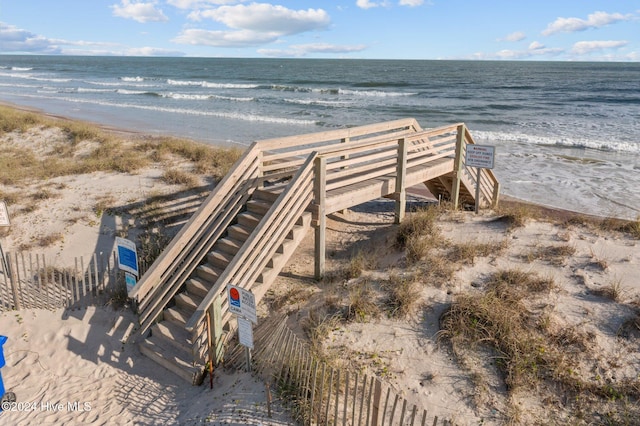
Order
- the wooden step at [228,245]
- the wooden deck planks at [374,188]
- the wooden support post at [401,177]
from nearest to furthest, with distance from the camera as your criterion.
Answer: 1. the wooden step at [228,245]
2. the wooden deck planks at [374,188]
3. the wooden support post at [401,177]

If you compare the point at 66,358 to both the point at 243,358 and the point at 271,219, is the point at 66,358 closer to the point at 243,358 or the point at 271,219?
the point at 243,358

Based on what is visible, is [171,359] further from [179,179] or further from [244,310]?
[179,179]

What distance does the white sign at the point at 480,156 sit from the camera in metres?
10.3

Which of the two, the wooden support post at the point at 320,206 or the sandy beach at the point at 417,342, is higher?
the wooden support post at the point at 320,206

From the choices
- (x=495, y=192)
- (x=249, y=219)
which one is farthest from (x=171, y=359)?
(x=495, y=192)

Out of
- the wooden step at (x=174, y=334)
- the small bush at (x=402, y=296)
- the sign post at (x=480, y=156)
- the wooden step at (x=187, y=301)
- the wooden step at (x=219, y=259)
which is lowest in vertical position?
the wooden step at (x=174, y=334)

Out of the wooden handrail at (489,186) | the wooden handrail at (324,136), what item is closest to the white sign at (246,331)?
the wooden handrail at (324,136)

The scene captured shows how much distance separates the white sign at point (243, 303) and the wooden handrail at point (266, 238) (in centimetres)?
58

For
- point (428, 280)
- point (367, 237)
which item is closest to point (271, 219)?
point (428, 280)

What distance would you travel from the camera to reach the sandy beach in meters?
5.53

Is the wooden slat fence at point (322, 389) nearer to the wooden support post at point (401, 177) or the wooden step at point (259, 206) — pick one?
the wooden step at point (259, 206)

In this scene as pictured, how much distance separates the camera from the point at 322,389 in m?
5.29

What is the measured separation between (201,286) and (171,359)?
1218 millimetres

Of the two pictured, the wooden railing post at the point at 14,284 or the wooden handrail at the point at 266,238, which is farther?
the wooden railing post at the point at 14,284
